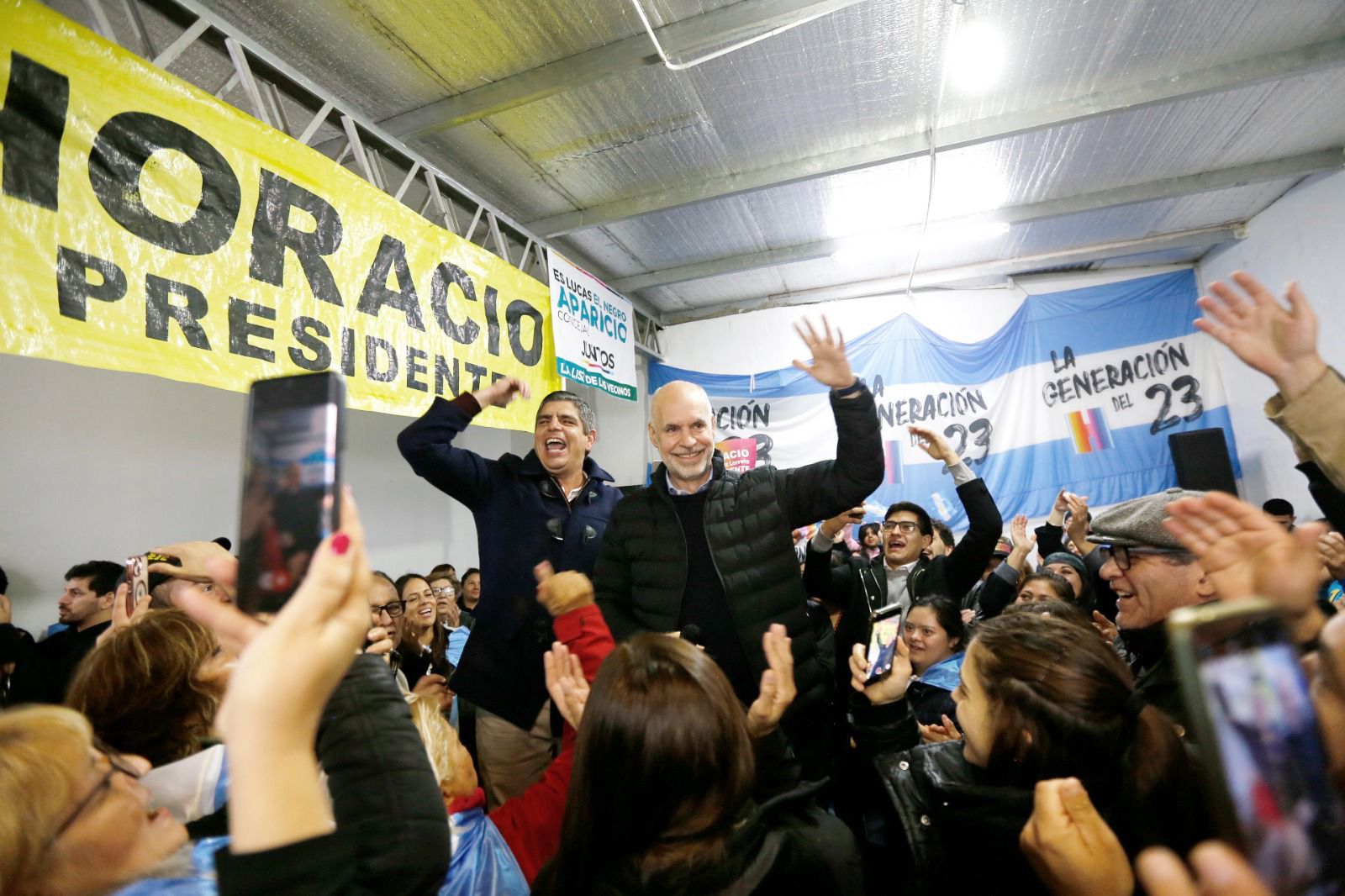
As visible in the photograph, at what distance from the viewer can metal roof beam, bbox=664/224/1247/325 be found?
634cm

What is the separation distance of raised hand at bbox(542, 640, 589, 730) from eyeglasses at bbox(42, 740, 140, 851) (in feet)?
2.33

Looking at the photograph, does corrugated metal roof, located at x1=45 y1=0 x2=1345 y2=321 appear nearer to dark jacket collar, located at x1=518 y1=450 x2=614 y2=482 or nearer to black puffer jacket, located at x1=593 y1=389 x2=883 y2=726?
dark jacket collar, located at x1=518 y1=450 x2=614 y2=482

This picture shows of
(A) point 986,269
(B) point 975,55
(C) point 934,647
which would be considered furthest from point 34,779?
(A) point 986,269

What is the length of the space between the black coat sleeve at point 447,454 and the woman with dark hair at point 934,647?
1.71 metres

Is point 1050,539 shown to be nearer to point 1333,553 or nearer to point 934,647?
point 1333,553

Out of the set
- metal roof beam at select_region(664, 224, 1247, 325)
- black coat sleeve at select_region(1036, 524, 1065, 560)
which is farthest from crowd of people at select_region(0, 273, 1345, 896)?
metal roof beam at select_region(664, 224, 1247, 325)

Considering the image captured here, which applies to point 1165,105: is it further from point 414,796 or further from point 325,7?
point 414,796

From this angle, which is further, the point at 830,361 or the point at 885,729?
the point at 830,361

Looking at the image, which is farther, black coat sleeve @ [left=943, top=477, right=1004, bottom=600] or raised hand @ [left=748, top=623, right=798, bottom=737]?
black coat sleeve @ [left=943, top=477, right=1004, bottom=600]

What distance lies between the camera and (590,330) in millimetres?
5562

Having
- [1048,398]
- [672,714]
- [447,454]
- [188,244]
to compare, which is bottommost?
[672,714]

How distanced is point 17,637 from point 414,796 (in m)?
3.37

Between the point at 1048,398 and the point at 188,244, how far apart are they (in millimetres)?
6912

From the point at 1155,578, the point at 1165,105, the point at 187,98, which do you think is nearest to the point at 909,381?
the point at 1165,105
